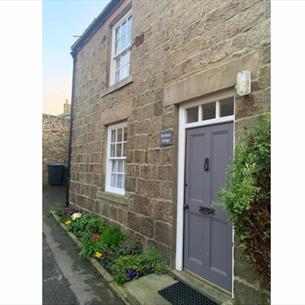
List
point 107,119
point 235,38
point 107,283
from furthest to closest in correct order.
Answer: point 107,119, point 107,283, point 235,38

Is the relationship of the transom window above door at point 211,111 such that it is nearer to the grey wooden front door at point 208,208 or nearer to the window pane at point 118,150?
the grey wooden front door at point 208,208

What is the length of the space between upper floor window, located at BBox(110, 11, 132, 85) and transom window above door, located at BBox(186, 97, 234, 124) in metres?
2.85

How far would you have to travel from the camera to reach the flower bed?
416cm

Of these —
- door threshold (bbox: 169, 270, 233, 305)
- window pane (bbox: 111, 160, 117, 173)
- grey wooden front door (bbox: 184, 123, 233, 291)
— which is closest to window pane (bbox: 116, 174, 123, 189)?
window pane (bbox: 111, 160, 117, 173)

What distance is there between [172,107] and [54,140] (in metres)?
11.9

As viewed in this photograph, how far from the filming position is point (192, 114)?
14.1ft

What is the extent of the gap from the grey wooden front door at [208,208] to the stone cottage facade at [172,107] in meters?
0.02

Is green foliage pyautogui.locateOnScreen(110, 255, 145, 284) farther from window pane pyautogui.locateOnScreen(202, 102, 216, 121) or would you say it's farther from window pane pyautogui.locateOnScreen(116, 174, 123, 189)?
window pane pyautogui.locateOnScreen(202, 102, 216, 121)

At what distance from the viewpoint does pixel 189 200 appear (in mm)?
4145

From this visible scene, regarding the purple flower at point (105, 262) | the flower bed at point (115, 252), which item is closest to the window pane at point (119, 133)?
the flower bed at point (115, 252)

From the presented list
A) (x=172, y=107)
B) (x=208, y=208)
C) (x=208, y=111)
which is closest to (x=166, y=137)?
(x=172, y=107)
